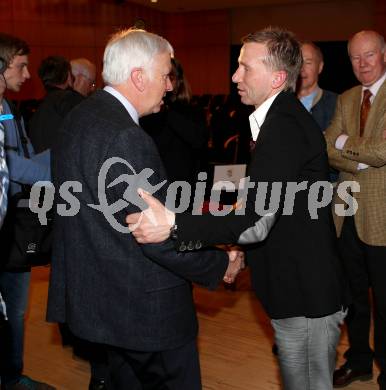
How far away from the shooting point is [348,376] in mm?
3154

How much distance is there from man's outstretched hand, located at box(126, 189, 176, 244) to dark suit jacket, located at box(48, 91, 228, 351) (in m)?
0.04

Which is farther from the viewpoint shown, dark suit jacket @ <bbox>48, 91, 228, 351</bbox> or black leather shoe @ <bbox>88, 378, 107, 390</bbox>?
black leather shoe @ <bbox>88, 378, 107, 390</bbox>

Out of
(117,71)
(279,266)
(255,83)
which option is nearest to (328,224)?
(279,266)

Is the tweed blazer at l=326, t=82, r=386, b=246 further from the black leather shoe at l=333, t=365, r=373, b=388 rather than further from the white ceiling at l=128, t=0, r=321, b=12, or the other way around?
the white ceiling at l=128, t=0, r=321, b=12

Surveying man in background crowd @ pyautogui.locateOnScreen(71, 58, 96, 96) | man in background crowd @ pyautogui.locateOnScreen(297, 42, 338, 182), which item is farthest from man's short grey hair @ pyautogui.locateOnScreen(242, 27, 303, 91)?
man in background crowd @ pyautogui.locateOnScreen(71, 58, 96, 96)

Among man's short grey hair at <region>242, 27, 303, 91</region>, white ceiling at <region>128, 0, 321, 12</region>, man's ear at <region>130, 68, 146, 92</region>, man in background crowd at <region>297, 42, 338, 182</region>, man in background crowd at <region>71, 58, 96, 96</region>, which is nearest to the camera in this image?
man's ear at <region>130, 68, 146, 92</region>

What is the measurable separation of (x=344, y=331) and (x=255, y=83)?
2440 millimetres

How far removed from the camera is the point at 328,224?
1935 mm

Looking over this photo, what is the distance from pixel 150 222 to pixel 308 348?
2.42ft

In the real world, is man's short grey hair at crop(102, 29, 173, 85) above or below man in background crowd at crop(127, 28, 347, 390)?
above

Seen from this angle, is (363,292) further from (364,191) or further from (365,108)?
(365,108)

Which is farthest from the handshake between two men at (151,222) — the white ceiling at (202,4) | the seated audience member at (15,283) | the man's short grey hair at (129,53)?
the white ceiling at (202,4)

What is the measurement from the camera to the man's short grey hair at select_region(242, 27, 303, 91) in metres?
1.92

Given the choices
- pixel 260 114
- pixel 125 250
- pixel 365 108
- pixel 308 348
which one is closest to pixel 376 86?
pixel 365 108
